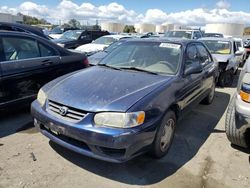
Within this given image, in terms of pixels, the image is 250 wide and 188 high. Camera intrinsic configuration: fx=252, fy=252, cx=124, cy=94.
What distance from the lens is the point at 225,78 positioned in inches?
311

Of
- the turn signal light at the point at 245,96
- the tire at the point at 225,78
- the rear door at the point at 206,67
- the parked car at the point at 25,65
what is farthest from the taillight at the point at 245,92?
the tire at the point at 225,78

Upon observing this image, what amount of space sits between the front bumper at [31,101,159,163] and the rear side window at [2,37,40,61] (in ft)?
6.36

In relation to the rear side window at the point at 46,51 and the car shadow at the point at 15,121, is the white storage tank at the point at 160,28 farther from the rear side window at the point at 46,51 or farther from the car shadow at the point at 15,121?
the car shadow at the point at 15,121

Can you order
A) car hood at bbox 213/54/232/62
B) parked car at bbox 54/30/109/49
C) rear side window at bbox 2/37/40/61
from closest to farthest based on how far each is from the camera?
rear side window at bbox 2/37/40/61 → car hood at bbox 213/54/232/62 → parked car at bbox 54/30/109/49

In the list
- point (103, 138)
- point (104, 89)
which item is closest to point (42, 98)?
point (104, 89)

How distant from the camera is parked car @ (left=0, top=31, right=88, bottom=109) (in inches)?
163

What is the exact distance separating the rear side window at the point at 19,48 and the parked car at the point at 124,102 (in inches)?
51.9

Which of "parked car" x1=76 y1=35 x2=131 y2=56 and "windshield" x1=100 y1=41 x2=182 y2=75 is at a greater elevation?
"windshield" x1=100 y1=41 x2=182 y2=75

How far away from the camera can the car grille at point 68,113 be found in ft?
9.17

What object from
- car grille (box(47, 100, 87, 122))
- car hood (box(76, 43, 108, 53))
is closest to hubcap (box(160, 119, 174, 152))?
car grille (box(47, 100, 87, 122))

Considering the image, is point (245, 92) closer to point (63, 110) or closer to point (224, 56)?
point (63, 110)

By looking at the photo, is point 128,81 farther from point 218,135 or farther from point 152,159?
point 218,135

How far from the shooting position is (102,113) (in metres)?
2.71

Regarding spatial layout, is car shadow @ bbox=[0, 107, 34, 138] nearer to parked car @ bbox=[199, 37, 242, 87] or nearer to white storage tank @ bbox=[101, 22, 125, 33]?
parked car @ bbox=[199, 37, 242, 87]
